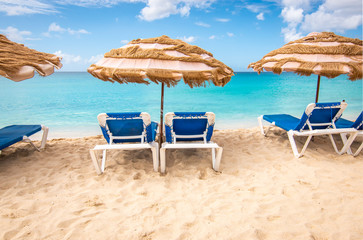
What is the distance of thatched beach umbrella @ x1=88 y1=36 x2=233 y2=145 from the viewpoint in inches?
115

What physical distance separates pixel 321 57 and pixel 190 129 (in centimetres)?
260

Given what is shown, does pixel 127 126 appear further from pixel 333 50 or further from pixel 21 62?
pixel 333 50

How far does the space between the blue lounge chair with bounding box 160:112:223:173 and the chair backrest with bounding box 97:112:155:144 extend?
31cm

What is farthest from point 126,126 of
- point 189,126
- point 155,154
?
point 189,126

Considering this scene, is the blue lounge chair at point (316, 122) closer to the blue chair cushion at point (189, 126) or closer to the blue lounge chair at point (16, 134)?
the blue chair cushion at point (189, 126)

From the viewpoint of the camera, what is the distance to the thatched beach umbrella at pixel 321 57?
11.8ft

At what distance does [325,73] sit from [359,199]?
2.06 m

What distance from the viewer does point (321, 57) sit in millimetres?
3803

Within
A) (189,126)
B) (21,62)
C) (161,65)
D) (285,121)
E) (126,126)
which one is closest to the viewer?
(21,62)

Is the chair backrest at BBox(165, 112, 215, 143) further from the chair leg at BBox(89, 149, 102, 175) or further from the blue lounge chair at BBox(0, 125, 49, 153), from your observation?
the blue lounge chair at BBox(0, 125, 49, 153)

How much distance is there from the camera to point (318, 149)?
407cm

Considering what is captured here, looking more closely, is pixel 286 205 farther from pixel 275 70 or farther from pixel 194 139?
pixel 275 70

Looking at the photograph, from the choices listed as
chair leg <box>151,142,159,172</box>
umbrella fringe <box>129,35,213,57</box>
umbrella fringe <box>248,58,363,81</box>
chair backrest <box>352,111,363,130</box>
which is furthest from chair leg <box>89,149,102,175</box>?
chair backrest <box>352,111,363,130</box>

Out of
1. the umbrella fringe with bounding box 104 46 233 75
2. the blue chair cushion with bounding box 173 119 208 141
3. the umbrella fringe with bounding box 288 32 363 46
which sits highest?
the umbrella fringe with bounding box 288 32 363 46
